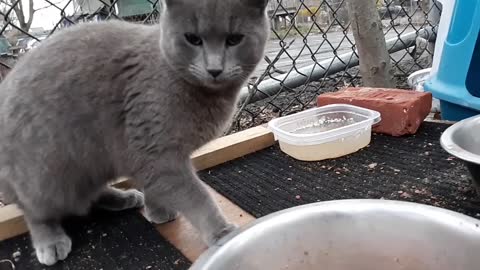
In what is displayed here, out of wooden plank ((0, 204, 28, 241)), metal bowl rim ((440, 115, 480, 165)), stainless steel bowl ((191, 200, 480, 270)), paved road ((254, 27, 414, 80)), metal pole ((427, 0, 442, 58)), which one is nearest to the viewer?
stainless steel bowl ((191, 200, 480, 270))

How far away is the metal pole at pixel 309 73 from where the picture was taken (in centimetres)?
163

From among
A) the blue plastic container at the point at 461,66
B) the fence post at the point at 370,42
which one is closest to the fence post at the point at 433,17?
the fence post at the point at 370,42

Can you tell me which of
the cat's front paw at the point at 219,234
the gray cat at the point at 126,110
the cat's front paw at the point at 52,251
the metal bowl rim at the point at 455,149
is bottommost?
the cat's front paw at the point at 52,251

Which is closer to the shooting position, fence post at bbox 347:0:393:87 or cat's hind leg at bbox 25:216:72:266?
cat's hind leg at bbox 25:216:72:266

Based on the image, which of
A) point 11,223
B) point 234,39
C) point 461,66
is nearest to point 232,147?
point 234,39

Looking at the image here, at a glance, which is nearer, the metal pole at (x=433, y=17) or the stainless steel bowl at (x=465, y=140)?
the stainless steel bowl at (x=465, y=140)

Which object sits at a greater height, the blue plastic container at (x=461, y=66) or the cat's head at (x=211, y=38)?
the cat's head at (x=211, y=38)

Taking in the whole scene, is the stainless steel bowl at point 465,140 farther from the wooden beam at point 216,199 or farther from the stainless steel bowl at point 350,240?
the wooden beam at point 216,199

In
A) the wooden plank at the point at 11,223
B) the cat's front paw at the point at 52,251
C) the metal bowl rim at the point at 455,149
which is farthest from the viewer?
the wooden plank at the point at 11,223

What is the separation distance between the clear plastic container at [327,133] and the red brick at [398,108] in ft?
0.10

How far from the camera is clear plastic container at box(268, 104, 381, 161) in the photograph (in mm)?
1195

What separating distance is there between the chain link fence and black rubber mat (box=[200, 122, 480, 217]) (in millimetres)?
267

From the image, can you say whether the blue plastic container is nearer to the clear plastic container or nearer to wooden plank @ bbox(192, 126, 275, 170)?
the clear plastic container

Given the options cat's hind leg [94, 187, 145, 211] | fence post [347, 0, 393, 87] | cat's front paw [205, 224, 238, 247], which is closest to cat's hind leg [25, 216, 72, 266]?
cat's hind leg [94, 187, 145, 211]
